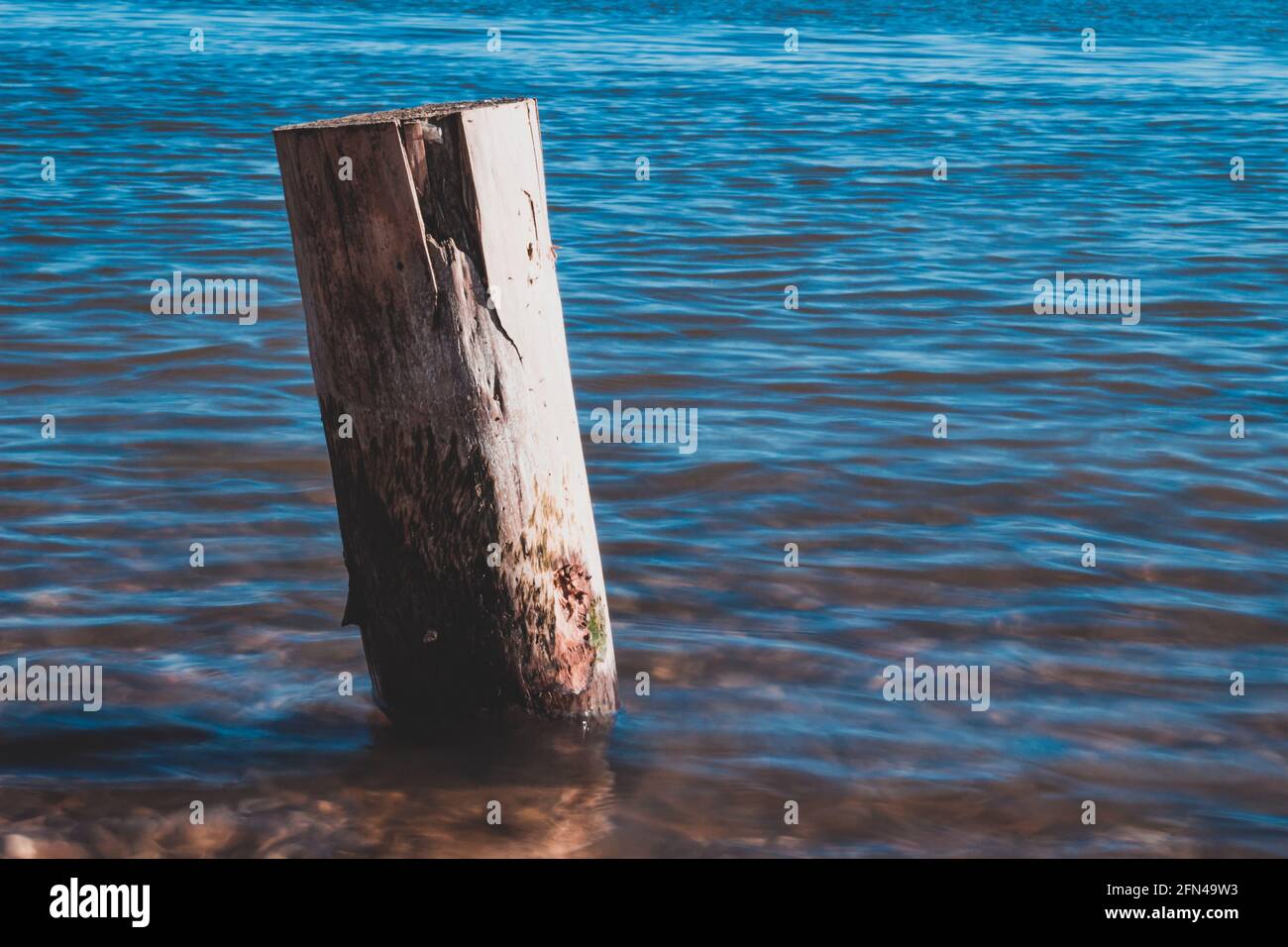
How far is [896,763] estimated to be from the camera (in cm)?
390

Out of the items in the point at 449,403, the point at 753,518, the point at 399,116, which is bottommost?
the point at 753,518

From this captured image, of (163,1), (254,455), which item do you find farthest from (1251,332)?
(163,1)

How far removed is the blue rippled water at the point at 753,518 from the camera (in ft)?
12.2

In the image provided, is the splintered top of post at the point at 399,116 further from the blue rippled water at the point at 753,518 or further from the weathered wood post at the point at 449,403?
the blue rippled water at the point at 753,518

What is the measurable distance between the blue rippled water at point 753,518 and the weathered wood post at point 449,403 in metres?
0.31

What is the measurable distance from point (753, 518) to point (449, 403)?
2336mm

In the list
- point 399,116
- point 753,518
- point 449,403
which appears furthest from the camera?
point 753,518

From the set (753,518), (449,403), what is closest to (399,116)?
(449,403)

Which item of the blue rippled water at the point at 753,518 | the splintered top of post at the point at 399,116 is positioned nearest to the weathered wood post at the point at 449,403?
the splintered top of post at the point at 399,116

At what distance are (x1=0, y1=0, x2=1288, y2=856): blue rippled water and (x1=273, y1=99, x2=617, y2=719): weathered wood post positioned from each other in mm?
305

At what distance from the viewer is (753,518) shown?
18.0 ft

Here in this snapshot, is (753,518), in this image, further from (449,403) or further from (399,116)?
(399,116)

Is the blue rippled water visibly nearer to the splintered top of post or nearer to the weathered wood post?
the weathered wood post

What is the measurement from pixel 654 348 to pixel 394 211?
14.4ft
